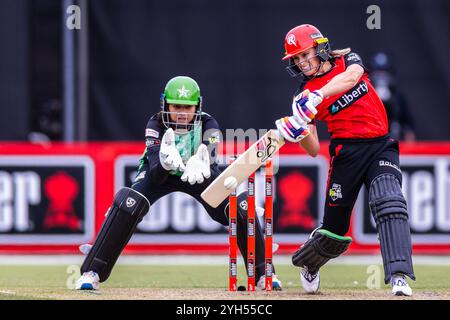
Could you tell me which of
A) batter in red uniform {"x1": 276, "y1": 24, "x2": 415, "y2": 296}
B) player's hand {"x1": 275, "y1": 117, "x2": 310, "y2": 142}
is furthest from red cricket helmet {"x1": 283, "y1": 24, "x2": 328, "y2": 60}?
player's hand {"x1": 275, "y1": 117, "x2": 310, "y2": 142}

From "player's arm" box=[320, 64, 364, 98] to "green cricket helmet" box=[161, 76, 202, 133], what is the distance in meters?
0.94

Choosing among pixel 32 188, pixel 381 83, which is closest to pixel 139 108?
pixel 32 188

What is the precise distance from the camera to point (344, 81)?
790 centimetres

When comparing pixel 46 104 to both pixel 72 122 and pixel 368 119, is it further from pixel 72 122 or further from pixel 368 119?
pixel 368 119

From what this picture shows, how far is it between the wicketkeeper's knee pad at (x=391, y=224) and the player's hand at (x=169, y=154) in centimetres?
130

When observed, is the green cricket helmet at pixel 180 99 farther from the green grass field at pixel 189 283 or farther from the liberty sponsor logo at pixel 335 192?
the green grass field at pixel 189 283

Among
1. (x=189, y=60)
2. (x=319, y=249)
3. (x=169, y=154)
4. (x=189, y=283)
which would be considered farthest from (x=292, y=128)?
(x=189, y=60)

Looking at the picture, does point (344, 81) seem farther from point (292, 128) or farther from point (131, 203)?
point (131, 203)

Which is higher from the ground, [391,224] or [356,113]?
[356,113]

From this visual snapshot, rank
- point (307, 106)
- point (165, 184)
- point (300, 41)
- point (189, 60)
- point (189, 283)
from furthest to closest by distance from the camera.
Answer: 1. point (189, 60)
2. point (189, 283)
3. point (165, 184)
4. point (300, 41)
5. point (307, 106)

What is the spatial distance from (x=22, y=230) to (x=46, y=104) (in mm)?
1761

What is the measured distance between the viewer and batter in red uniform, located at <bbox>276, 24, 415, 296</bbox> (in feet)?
25.3

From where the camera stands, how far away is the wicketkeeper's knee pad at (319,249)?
27.0 ft

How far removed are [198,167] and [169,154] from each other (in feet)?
0.73
